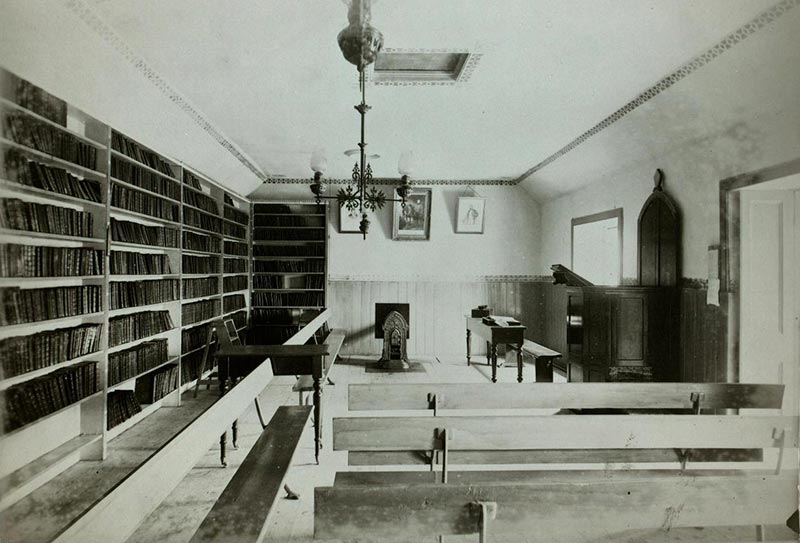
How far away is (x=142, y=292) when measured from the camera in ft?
14.7

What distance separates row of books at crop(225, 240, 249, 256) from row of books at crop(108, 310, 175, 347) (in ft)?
6.60

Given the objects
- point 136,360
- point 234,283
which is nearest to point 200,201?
point 234,283

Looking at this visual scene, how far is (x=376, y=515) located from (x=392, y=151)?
5.61 metres

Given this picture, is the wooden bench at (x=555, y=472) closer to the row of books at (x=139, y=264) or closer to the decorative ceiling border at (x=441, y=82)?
the decorative ceiling border at (x=441, y=82)

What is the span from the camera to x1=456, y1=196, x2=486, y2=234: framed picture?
8.15m

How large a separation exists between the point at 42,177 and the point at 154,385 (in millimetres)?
2355

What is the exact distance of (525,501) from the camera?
55.9 inches

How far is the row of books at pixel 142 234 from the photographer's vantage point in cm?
409

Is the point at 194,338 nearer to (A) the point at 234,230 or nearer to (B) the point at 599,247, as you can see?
(A) the point at 234,230

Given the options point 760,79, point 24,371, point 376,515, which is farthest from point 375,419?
point 760,79

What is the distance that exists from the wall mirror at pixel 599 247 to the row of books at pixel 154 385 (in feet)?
17.1

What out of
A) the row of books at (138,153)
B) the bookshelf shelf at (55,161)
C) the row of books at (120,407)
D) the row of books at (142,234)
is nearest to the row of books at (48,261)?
the row of books at (142,234)

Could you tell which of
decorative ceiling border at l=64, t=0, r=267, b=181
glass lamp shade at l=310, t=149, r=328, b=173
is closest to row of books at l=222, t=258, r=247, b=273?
decorative ceiling border at l=64, t=0, r=267, b=181

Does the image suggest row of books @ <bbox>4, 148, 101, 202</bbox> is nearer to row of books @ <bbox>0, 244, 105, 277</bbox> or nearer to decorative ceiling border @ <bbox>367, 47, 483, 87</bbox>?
row of books @ <bbox>0, 244, 105, 277</bbox>
